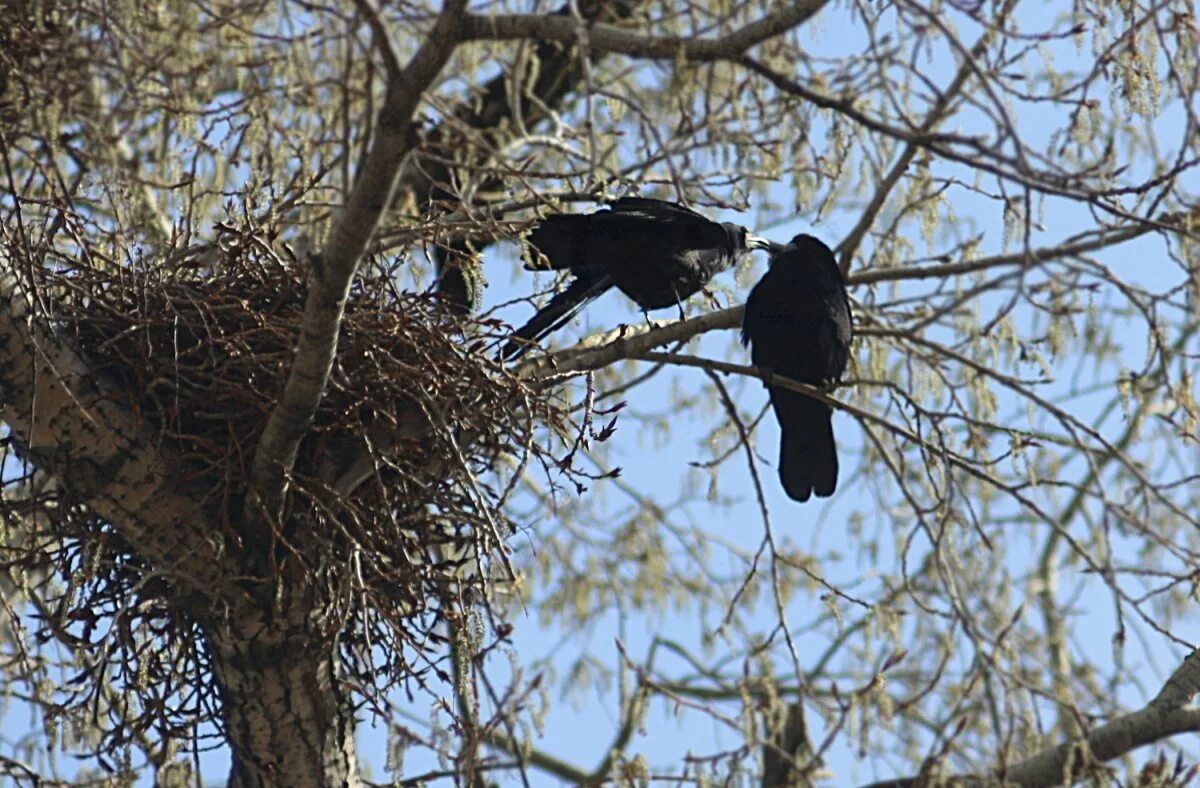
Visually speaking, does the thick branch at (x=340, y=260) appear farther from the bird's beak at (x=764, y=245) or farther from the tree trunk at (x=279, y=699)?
the bird's beak at (x=764, y=245)

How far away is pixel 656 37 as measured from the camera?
2752mm

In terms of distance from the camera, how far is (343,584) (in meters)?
3.41

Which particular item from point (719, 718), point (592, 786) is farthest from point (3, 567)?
point (719, 718)

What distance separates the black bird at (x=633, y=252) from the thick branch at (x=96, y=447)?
137 cm

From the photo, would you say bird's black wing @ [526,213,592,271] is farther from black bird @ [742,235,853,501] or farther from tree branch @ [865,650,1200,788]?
tree branch @ [865,650,1200,788]

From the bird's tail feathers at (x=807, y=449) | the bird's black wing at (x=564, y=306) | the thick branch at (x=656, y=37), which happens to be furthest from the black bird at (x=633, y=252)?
the thick branch at (x=656, y=37)

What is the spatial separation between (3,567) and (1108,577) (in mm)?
2836

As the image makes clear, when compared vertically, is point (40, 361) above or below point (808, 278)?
below

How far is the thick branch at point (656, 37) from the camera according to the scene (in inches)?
107

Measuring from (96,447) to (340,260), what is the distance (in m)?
1.00

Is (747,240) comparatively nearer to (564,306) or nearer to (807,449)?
(807,449)

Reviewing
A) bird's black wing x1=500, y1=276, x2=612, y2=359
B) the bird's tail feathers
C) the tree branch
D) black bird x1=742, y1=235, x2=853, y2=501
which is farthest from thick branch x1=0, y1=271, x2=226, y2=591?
the bird's tail feathers

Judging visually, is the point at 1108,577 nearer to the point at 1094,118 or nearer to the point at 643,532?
the point at 1094,118

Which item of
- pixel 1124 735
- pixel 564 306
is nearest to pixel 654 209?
pixel 564 306
